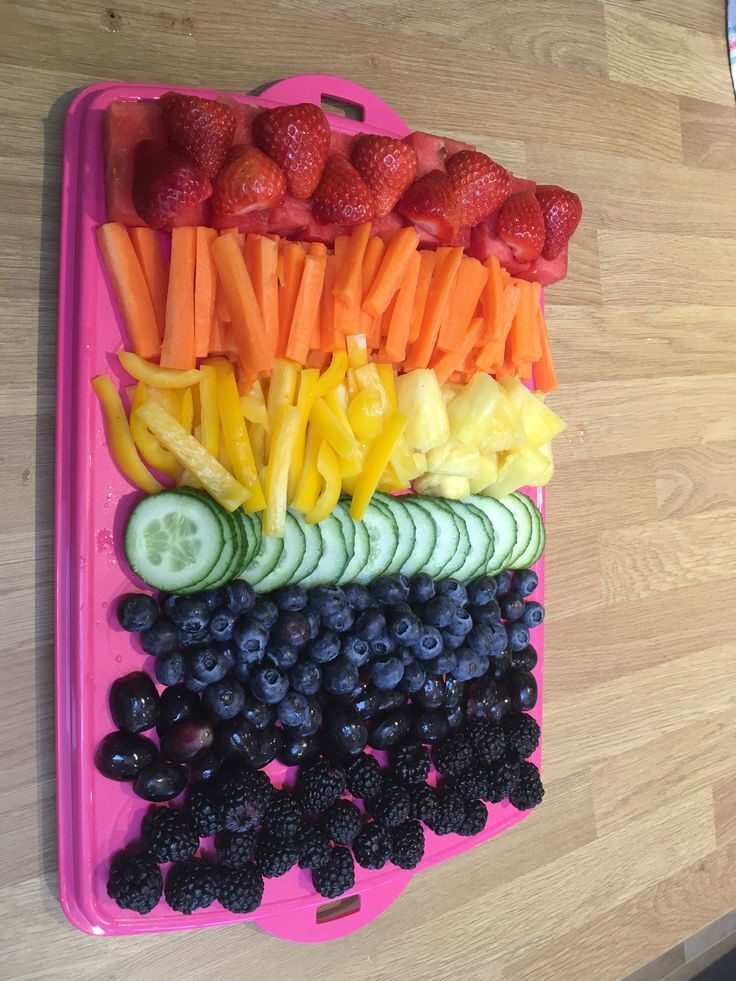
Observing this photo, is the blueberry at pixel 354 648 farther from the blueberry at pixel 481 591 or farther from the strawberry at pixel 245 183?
the strawberry at pixel 245 183

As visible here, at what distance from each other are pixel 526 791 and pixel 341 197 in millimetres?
1207

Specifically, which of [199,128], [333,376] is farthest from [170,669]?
[199,128]

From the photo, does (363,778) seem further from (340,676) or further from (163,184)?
(163,184)

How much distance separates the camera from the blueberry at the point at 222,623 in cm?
122

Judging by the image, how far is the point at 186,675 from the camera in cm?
123

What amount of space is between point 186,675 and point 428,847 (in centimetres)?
64

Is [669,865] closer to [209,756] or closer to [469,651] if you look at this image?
[469,651]

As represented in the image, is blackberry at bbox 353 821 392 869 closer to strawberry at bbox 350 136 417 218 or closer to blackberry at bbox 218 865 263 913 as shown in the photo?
blackberry at bbox 218 865 263 913

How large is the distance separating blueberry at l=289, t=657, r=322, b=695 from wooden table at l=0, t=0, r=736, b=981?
43 cm

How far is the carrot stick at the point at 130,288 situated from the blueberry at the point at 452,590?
0.69 m

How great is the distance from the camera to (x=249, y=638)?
1212mm

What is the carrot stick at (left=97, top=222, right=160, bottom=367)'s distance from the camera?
1.17 metres

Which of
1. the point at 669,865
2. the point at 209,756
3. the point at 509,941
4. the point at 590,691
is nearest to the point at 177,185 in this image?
the point at 209,756

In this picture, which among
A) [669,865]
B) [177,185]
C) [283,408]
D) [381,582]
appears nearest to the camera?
[177,185]
